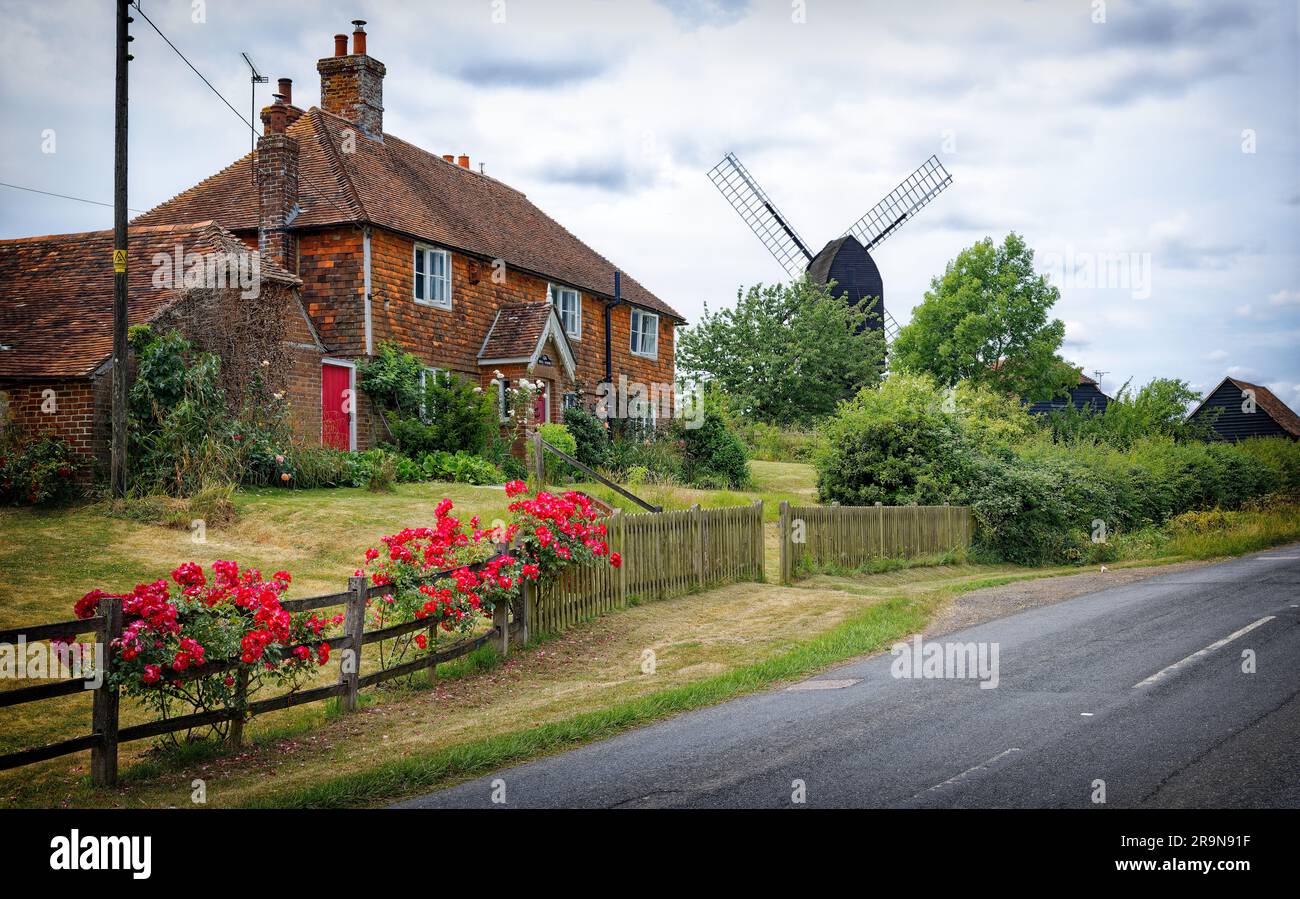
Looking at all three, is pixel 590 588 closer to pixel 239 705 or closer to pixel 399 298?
pixel 239 705

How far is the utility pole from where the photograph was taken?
17.4 metres

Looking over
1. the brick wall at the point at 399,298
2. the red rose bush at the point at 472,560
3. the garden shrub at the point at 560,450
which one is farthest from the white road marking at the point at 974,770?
the brick wall at the point at 399,298

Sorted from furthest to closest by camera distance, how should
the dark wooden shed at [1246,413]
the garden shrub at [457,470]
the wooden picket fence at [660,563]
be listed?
the dark wooden shed at [1246,413] → the garden shrub at [457,470] → the wooden picket fence at [660,563]

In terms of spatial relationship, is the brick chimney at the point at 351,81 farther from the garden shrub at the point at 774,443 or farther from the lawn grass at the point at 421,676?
the garden shrub at the point at 774,443

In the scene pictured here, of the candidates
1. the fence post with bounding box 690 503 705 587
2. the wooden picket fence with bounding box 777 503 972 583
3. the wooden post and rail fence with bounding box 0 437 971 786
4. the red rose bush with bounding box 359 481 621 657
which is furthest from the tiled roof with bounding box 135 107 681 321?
the red rose bush with bounding box 359 481 621 657

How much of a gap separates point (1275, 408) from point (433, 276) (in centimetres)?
5848

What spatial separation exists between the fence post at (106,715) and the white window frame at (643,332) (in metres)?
29.5

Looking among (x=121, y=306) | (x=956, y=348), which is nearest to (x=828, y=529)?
(x=121, y=306)

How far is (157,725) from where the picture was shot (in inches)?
297

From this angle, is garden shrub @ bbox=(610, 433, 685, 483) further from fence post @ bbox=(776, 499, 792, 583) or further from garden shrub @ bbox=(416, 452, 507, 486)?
fence post @ bbox=(776, 499, 792, 583)

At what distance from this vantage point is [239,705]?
799cm

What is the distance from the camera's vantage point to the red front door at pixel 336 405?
76.5ft

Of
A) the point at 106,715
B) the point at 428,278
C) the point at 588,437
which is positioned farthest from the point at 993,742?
the point at 588,437

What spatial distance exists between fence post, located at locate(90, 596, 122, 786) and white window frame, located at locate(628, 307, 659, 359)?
29.5 metres
